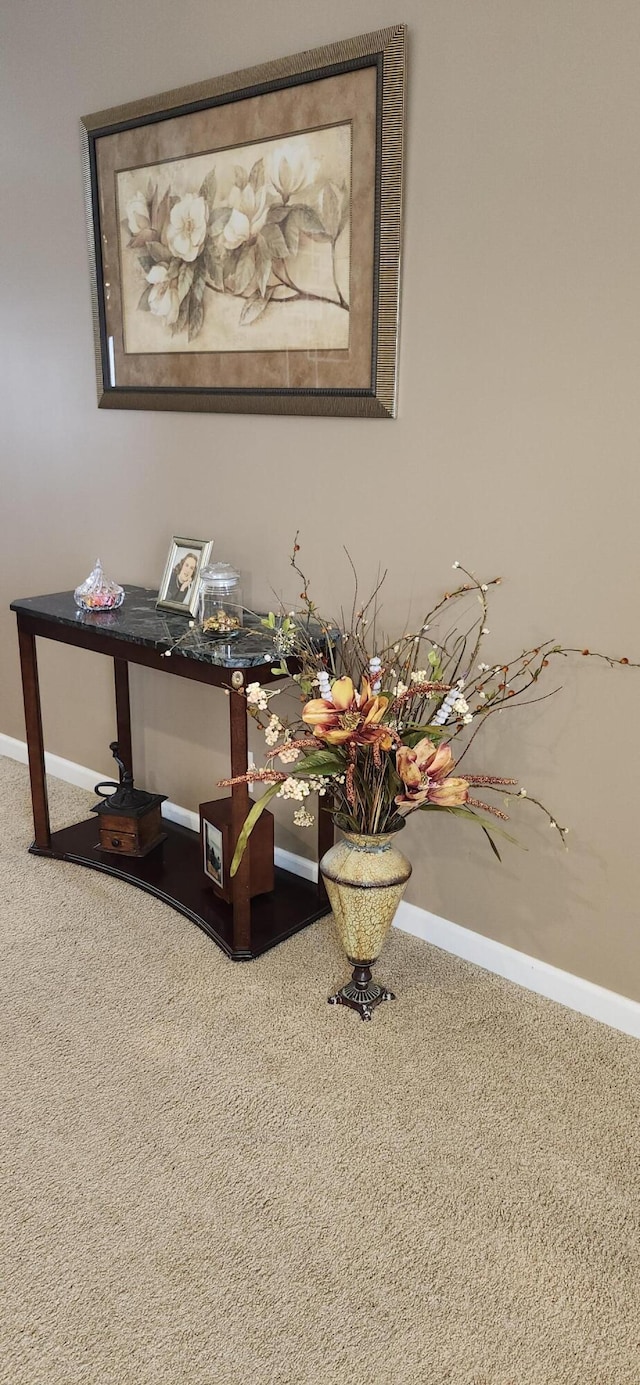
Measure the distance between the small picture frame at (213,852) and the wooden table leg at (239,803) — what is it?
0.29 feet

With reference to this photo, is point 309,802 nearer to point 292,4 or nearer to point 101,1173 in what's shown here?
point 101,1173

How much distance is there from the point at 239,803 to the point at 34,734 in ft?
2.73

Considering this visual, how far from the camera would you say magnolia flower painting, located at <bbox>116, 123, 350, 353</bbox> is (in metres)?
2.17

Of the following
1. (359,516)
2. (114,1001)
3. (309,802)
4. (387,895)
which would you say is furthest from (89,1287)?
(359,516)

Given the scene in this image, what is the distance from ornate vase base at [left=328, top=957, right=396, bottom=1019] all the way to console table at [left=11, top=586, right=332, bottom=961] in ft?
0.88

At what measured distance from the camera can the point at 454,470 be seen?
82.1 inches

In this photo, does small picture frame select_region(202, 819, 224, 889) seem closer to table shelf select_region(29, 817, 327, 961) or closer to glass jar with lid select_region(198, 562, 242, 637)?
table shelf select_region(29, 817, 327, 961)

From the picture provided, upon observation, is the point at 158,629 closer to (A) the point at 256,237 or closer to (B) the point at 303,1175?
(A) the point at 256,237

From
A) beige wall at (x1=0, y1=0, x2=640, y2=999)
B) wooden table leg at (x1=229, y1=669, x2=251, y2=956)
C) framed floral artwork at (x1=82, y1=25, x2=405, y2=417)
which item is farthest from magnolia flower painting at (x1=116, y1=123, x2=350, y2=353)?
wooden table leg at (x1=229, y1=669, x2=251, y2=956)

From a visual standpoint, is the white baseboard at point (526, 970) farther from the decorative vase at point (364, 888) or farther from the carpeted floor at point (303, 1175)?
the decorative vase at point (364, 888)

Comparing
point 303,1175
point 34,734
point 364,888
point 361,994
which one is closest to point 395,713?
point 364,888

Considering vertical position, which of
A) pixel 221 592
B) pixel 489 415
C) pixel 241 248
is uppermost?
pixel 241 248

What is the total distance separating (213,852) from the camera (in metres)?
2.47

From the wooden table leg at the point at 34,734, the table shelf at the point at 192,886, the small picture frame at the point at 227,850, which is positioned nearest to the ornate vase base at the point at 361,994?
the table shelf at the point at 192,886
